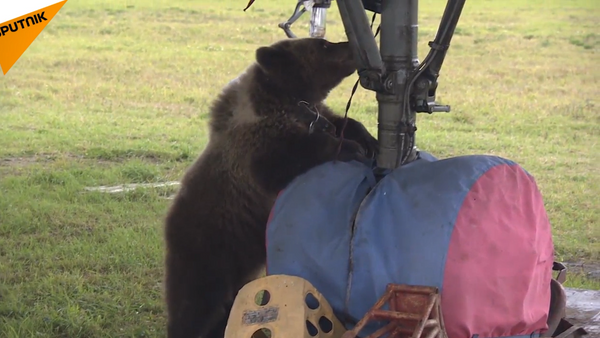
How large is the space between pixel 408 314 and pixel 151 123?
26.7 ft

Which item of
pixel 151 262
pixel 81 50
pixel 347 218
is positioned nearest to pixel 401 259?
pixel 347 218

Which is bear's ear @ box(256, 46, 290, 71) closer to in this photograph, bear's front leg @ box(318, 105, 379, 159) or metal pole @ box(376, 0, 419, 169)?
bear's front leg @ box(318, 105, 379, 159)

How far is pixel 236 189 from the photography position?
390cm

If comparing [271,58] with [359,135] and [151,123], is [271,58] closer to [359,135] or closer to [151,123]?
[359,135]

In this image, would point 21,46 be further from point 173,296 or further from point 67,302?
point 173,296

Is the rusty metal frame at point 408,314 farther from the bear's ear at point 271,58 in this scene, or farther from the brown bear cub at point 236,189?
the bear's ear at point 271,58

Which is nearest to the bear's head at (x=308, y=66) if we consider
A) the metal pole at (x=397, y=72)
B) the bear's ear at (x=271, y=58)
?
the bear's ear at (x=271, y=58)

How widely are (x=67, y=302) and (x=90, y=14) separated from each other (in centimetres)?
1473

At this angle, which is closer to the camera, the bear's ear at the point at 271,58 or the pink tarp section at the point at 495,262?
the pink tarp section at the point at 495,262

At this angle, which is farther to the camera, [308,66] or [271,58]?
[308,66]

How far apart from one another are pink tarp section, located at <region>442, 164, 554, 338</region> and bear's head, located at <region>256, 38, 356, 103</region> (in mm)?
1531

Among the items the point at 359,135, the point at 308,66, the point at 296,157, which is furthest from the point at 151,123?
the point at 296,157

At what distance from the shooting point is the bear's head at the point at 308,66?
4.17 m

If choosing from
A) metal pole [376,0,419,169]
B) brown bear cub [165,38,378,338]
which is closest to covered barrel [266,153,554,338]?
metal pole [376,0,419,169]
